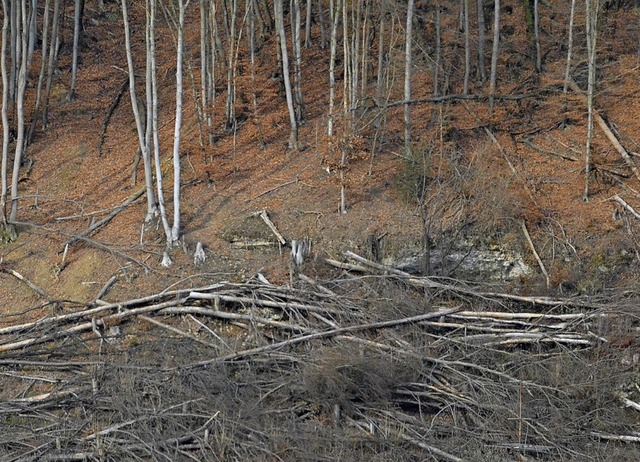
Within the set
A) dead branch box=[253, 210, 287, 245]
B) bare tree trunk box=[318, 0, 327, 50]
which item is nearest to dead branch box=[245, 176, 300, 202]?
dead branch box=[253, 210, 287, 245]

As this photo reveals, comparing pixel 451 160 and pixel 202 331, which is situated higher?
pixel 451 160

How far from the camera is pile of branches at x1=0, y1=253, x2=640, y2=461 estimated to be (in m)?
12.0

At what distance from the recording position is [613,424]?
12.2 meters

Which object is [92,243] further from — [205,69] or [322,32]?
[322,32]

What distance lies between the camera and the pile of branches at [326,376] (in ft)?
39.3

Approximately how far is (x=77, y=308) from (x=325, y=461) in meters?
6.23

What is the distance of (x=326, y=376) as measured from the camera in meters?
12.5

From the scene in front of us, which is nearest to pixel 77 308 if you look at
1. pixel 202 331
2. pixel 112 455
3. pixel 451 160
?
pixel 202 331

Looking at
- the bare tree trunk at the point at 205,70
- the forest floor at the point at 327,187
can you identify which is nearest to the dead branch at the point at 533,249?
the forest floor at the point at 327,187

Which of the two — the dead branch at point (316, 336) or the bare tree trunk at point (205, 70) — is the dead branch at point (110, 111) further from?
the dead branch at point (316, 336)

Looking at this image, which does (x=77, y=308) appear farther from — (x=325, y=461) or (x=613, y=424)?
(x=613, y=424)

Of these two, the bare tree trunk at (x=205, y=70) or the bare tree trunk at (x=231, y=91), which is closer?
the bare tree trunk at (x=205, y=70)

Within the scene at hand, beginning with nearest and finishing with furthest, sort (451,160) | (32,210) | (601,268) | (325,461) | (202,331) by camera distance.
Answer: (325,461) < (202,331) < (601,268) < (451,160) < (32,210)

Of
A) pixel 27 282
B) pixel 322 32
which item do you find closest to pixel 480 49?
pixel 322 32
